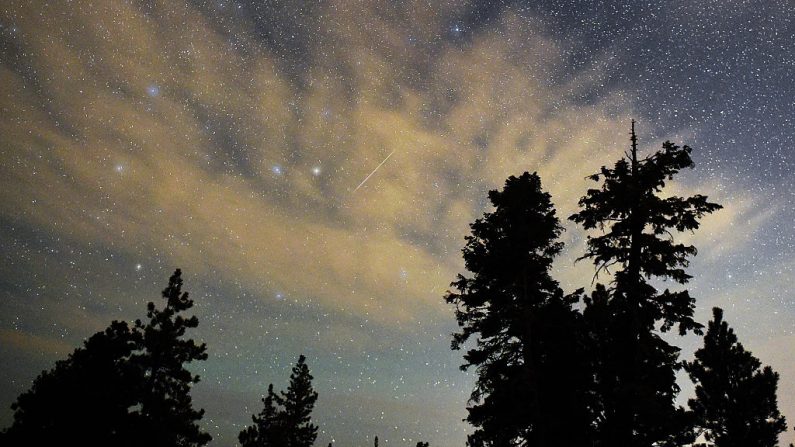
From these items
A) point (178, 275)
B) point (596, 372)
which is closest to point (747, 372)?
point (596, 372)

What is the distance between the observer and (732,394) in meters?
23.9

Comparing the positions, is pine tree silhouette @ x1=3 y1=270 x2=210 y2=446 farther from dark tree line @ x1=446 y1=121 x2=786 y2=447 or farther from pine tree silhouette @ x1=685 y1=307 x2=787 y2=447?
pine tree silhouette @ x1=685 y1=307 x2=787 y2=447

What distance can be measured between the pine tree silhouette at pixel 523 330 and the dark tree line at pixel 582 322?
0.14 ft

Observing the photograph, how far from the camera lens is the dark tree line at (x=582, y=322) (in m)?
13.8

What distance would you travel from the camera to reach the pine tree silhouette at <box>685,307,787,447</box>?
76.2 feet

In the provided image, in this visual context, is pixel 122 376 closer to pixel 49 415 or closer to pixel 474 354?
pixel 49 415

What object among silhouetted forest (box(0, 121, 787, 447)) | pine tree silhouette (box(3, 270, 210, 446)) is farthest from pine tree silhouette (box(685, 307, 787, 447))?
pine tree silhouette (box(3, 270, 210, 446))

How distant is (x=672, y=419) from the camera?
12609 mm

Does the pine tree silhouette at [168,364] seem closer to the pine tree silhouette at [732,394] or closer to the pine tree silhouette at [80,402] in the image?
the pine tree silhouette at [80,402]

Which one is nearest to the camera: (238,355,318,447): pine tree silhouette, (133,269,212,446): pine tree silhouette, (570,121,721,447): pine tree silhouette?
(570,121,721,447): pine tree silhouette

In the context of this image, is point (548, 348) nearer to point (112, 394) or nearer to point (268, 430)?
point (112, 394)

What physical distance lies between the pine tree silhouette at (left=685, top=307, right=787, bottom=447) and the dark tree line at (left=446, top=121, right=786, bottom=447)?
671cm

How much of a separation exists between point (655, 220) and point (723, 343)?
1593 cm

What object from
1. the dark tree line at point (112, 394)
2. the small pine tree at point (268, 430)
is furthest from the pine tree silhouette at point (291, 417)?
the dark tree line at point (112, 394)
